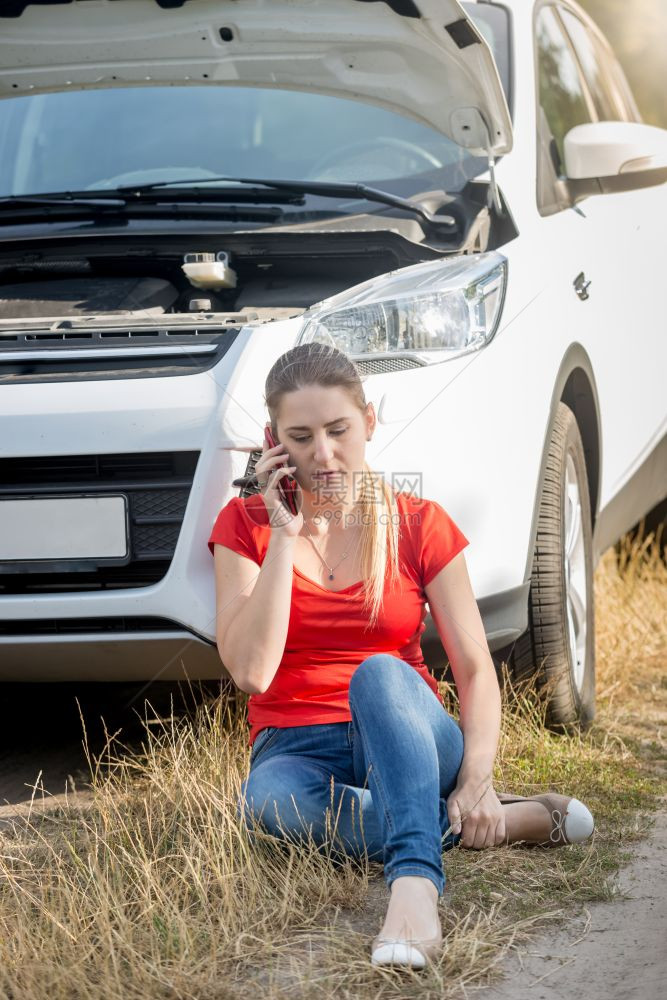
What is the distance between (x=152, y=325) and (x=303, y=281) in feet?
1.87

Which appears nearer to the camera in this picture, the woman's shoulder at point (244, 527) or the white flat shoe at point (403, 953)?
the white flat shoe at point (403, 953)

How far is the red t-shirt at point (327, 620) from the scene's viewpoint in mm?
2344

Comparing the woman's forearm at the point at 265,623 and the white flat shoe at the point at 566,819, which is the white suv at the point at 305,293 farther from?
the white flat shoe at the point at 566,819

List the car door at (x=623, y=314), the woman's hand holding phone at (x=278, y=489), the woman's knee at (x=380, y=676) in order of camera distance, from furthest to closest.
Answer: the car door at (x=623, y=314), the woman's hand holding phone at (x=278, y=489), the woman's knee at (x=380, y=676)

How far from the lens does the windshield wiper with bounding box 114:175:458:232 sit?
303cm

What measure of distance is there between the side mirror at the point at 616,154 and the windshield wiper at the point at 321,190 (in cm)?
45

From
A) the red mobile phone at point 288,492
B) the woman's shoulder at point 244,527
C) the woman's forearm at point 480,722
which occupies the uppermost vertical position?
the red mobile phone at point 288,492

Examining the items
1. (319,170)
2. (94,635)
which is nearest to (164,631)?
(94,635)

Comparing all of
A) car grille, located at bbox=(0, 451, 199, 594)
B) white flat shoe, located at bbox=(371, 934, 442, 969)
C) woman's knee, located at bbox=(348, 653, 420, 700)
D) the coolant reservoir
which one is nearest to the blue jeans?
woman's knee, located at bbox=(348, 653, 420, 700)

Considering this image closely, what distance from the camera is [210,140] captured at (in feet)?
12.4

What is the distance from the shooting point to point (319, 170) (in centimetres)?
355

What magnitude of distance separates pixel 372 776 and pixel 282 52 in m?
2.06

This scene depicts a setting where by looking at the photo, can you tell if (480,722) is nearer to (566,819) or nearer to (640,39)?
(566,819)

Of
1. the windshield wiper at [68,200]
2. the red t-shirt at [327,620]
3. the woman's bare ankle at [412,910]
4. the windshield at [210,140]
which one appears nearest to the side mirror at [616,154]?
the windshield at [210,140]
